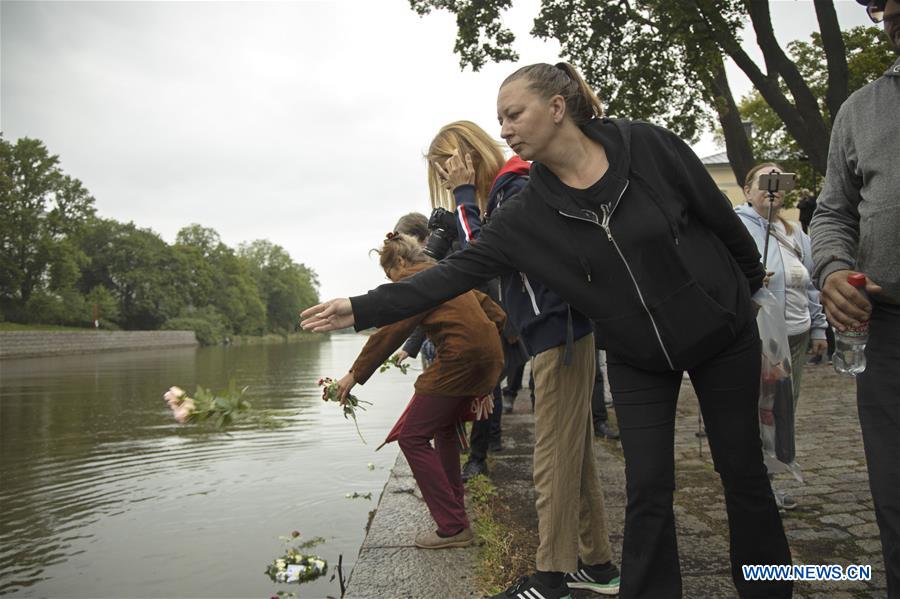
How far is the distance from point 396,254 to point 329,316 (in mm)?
1987

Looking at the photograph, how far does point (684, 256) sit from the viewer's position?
2463mm

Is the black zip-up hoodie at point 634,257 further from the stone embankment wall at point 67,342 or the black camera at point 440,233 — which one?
the stone embankment wall at point 67,342

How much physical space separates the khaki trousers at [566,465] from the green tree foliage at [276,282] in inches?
4966

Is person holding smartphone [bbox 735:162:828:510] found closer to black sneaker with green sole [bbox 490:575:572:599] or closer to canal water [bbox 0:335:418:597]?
black sneaker with green sole [bbox 490:575:572:599]

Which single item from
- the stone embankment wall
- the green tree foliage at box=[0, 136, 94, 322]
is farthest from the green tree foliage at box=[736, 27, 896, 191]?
the green tree foliage at box=[0, 136, 94, 322]

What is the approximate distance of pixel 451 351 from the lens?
432cm

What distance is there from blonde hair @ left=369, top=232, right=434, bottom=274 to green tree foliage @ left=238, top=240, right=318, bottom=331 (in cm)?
12481

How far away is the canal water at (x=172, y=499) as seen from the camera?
457 centimetres

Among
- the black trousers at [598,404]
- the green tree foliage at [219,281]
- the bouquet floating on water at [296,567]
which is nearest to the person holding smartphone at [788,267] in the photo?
the black trousers at [598,404]

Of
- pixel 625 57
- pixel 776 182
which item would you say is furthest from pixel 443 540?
pixel 625 57

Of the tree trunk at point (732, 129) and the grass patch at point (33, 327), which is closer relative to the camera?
the tree trunk at point (732, 129)

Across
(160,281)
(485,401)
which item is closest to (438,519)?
(485,401)

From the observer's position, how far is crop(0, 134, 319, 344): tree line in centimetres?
5775

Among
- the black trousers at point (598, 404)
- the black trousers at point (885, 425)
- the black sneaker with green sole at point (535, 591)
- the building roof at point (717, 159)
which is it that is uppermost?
the building roof at point (717, 159)
